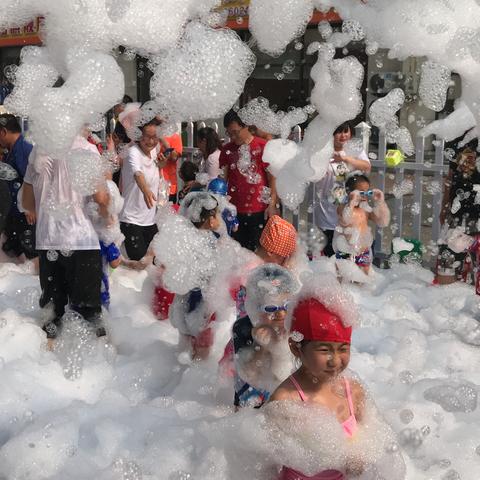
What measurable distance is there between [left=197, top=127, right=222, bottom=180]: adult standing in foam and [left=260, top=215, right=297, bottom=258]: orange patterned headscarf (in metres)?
2.25

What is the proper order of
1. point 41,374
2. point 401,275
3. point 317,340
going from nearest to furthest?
point 317,340, point 41,374, point 401,275

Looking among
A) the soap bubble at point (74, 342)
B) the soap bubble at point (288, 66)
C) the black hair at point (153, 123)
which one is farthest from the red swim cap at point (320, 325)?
the soap bubble at point (288, 66)

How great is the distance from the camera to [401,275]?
524 cm

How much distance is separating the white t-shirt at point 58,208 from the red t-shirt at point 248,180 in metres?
1.72

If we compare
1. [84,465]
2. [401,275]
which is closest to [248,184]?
[401,275]

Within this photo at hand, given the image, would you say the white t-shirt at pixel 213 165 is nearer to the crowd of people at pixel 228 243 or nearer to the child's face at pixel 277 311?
the crowd of people at pixel 228 243

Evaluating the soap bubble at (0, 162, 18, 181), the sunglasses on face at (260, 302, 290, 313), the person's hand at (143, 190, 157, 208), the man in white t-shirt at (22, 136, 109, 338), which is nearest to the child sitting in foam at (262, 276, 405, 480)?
the sunglasses on face at (260, 302, 290, 313)

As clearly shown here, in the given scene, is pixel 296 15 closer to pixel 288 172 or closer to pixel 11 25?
pixel 11 25

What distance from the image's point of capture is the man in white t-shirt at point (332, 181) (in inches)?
193

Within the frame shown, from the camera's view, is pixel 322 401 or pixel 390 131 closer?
pixel 322 401

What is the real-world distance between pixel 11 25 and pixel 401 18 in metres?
1.63

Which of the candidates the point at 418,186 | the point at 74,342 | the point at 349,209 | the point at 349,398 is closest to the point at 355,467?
the point at 349,398

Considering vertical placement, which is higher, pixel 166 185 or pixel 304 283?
pixel 304 283

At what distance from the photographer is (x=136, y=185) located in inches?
185
